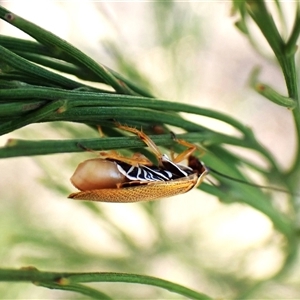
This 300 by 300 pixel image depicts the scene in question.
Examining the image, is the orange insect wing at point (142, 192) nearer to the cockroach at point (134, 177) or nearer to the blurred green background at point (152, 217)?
the cockroach at point (134, 177)

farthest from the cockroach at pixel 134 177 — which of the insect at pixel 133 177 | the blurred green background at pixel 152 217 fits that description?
the blurred green background at pixel 152 217

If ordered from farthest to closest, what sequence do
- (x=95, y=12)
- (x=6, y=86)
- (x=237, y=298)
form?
(x=95, y=12) → (x=237, y=298) → (x=6, y=86)

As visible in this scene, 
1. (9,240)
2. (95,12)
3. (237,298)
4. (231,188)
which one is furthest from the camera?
(95,12)

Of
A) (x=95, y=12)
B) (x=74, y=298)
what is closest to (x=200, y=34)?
(x=95, y=12)

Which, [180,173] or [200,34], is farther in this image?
[200,34]

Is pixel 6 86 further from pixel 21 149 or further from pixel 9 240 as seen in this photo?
pixel 9 240

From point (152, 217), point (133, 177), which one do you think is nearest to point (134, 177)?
point (133, 177)

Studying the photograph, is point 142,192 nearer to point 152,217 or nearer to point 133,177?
point 133,177

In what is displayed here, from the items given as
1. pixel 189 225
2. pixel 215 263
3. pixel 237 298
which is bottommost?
pixel 237 298
